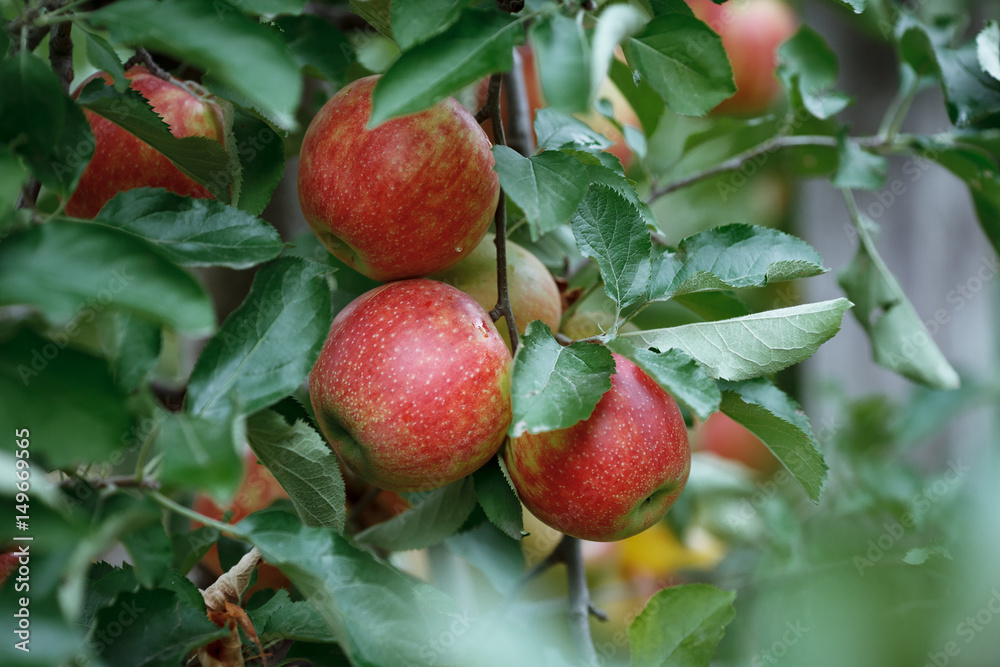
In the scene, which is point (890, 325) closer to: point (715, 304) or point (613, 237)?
point (715, 304)

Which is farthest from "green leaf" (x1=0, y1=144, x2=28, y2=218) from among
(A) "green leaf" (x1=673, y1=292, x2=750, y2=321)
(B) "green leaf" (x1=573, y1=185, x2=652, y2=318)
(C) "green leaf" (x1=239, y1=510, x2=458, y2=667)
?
(A) "green leaf" (x1=673, y1=292, x2=750, y2=321)

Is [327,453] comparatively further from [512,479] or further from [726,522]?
[726,522]

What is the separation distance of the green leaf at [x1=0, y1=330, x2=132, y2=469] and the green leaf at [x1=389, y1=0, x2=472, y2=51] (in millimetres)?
252

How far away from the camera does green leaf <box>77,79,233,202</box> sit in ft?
1.63

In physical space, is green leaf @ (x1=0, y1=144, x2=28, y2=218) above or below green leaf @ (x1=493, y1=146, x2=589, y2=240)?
above

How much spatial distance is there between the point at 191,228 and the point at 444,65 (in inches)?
7.4

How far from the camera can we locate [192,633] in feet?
1.52

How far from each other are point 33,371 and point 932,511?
45.4 inches

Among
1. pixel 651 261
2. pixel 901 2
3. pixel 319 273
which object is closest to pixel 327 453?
pixel 319 273

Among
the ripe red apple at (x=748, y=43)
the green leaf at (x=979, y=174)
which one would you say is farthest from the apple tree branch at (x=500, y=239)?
the ripe red apple at (x=748, y=43)

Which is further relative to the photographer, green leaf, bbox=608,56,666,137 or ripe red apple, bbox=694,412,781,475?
ripe red apple, bbox=694,412,781,475

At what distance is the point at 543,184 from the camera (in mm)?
505

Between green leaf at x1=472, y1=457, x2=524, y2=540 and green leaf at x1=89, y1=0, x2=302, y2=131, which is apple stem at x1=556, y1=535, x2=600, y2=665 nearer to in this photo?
green leaf at x1=472, y1=457, x2=524, y2=540

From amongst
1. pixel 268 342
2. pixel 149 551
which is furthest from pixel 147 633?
pixel 268 342
